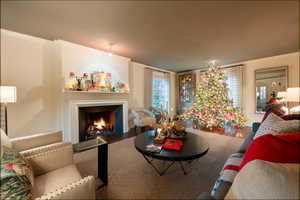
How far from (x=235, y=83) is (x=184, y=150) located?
4.58 meters

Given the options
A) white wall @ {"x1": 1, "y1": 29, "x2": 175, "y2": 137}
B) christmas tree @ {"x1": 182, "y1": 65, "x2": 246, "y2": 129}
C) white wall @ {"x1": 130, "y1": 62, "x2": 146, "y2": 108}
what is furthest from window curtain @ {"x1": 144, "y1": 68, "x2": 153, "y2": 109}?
white wall @ {"x1": 1, "y1": 29, "x2": 175, "y2": 137}

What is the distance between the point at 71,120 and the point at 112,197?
6.83 ft

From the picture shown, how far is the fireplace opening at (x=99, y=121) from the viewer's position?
10.3ft

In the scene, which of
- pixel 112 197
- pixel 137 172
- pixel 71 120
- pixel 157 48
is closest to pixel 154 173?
pixel 137 172

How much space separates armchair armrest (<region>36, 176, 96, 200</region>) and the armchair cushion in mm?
383

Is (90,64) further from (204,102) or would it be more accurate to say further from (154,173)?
(204,102)

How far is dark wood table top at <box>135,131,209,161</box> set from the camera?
1.43 metres

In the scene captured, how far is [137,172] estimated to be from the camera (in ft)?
6.05

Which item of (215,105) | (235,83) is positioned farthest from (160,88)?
(235,83)

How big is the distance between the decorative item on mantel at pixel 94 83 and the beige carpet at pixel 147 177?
5.04ft

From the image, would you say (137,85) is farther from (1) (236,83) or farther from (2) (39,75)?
(1) (236,83)

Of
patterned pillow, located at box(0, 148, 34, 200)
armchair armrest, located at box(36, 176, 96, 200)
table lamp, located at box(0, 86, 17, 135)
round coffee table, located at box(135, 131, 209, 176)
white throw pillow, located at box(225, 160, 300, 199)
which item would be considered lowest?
round coffee table, located at box(135, 131, 209, 176)

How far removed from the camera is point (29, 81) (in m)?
2.71

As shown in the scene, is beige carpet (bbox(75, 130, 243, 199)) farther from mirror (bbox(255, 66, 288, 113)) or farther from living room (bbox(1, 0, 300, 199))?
mirror (bbox(255, 66, 288, 113))
